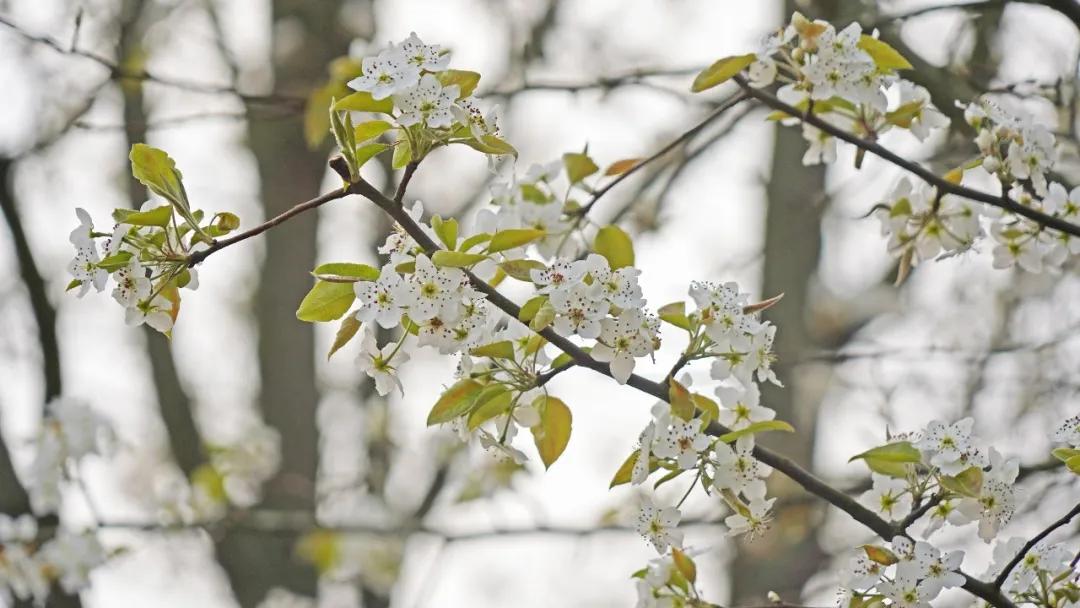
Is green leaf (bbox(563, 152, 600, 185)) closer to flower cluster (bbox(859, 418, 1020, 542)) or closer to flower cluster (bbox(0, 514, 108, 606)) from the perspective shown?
flower cluster (bbox(859, 418, 1020, 542))

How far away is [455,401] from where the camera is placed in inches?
47.3

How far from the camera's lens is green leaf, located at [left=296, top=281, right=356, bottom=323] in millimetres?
1172

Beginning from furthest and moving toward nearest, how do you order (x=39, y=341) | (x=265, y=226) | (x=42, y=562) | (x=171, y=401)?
(x=171, y=401), (x=42, y=562), (x=39, y=341), (x=265, y=226)

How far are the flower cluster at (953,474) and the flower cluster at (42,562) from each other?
255 cm

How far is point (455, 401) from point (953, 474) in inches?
22.8

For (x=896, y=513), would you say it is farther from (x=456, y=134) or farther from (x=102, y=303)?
(x=102, y=303)

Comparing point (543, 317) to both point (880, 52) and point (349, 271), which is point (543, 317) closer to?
point (349, 271)

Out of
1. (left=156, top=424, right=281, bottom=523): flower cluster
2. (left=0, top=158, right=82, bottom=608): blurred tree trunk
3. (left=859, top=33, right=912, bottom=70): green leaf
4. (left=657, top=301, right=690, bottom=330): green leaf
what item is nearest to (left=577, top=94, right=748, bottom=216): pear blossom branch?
(left=859, top=33, right=912, bottom=70): green leaf

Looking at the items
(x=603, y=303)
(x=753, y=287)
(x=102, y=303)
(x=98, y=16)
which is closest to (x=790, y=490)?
(x=753, y=287)

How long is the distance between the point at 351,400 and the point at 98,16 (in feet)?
7.14

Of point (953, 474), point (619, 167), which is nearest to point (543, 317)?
point (953, 474)

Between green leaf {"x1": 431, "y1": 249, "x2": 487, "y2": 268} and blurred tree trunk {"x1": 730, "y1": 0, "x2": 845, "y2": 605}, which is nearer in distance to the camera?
green leaf {"x1": 431, "y1": 249, "x2": 487, "y2": 268}

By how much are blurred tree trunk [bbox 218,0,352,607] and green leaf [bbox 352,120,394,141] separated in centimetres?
339

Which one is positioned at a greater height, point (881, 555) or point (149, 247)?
point (881, 555)
